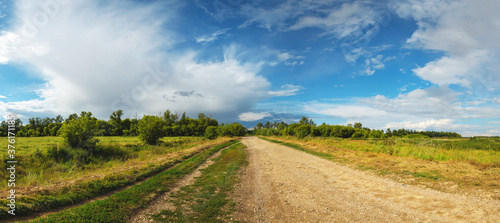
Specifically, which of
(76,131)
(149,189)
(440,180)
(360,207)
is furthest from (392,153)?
(76,131)

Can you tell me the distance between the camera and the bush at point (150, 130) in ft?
134

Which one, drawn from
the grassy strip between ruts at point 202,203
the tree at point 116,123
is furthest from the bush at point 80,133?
the tree at point 116,123

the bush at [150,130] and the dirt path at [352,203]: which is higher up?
the bush at [150,130]

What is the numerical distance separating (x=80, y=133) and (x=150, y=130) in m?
15.4

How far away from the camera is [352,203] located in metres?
7.20

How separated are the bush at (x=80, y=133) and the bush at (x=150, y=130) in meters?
14.1

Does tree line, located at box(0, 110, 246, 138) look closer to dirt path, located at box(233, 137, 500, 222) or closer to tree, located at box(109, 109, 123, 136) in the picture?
tree, located at box(109, 109, 123, 136)

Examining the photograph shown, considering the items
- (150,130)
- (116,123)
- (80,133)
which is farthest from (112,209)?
(116,123)

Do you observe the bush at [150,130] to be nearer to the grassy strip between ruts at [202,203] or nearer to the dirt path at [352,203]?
the grassy strip between ruts at [202,203]

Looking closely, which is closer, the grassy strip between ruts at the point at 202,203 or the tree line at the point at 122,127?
the grassy strip between ruts at the point at 202,203

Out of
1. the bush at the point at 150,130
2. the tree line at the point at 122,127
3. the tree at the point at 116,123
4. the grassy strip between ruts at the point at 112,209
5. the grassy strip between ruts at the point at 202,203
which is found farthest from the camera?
the tree at the point at 116,123

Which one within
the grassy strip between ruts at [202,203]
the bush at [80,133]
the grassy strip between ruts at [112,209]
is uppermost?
the bush at [80,133]

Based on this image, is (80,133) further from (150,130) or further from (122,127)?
(122,127)

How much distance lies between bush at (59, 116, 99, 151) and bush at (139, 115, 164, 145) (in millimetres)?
14096
